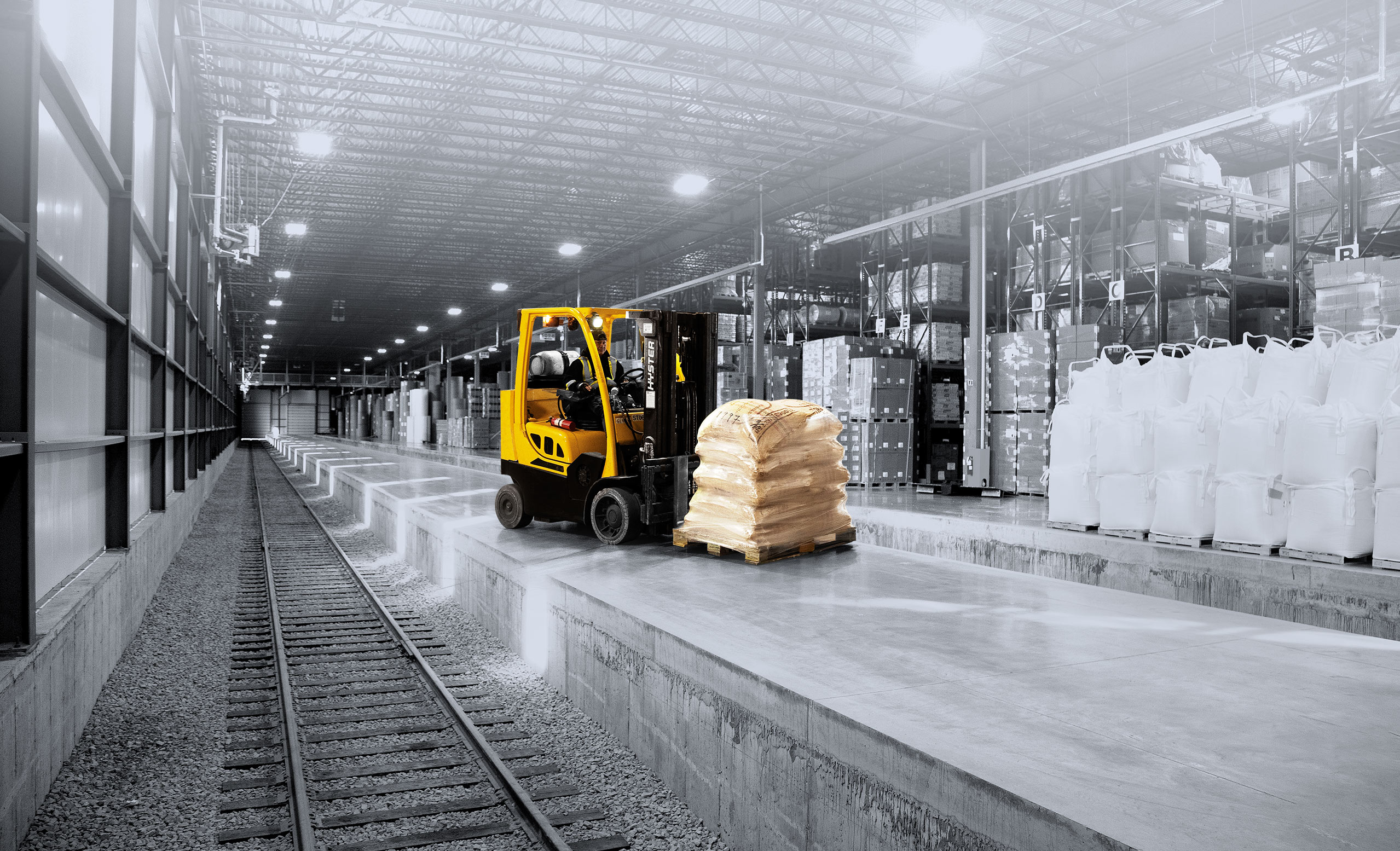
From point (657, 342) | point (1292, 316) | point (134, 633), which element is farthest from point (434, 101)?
point (1292, 316)

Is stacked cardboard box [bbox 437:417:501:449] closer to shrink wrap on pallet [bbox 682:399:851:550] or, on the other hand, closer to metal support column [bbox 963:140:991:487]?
metal support column [bbox 963:140:991:487]

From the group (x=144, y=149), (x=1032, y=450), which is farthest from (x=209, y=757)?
(x=1032, y=450)

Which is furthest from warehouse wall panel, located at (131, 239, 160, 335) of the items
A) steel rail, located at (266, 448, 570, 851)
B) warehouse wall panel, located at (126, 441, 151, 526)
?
steel rail, located at (266, 448, 570, 851)

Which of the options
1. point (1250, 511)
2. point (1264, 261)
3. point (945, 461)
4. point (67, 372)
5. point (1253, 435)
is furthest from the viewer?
point (945, 461)

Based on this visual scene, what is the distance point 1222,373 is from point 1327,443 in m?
1.28

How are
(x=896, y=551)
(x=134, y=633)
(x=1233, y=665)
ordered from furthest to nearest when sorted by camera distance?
(x=896, y=551)
(x=134, y=633)
(x=1233, y=665)

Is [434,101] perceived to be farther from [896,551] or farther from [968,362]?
[896,551]

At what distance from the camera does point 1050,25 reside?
1166cm

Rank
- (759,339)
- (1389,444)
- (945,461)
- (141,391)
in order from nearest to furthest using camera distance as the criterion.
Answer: (1389,444) < (141,391) < (945,461) < (759,339)

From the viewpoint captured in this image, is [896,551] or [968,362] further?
[968,362]

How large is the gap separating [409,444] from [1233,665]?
39503 millimetres

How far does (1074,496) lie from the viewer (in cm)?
907

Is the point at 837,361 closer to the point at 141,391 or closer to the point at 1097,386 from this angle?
the point at 1097,386

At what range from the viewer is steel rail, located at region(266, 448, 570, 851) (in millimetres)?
3830
